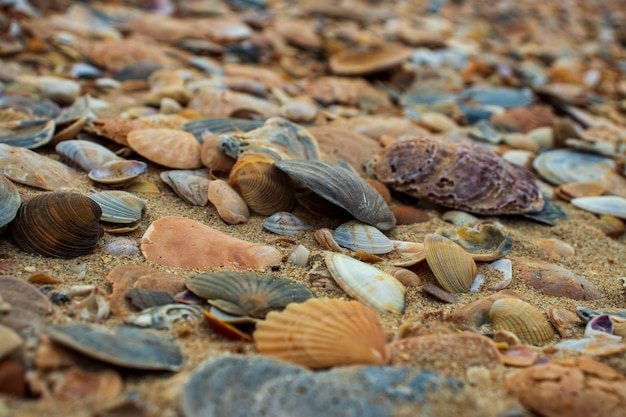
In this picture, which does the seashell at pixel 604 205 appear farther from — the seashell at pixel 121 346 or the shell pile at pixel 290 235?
the seashell at pixel 121 346

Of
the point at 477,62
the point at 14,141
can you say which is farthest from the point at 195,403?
the point at 477,62

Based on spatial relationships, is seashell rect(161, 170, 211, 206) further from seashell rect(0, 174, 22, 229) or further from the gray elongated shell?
seashell rect(0, 174, 22, 229)

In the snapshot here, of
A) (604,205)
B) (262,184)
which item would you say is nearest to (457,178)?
(604,205)

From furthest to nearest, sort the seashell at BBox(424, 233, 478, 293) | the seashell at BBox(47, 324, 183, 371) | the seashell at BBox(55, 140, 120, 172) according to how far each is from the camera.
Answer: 1. the seashell at BBox(55, 140, 120, 172)
2. the seashell at BBox(424, 233, 478, 293)
3. the seashell at BBox(47, 324, 183, 371)

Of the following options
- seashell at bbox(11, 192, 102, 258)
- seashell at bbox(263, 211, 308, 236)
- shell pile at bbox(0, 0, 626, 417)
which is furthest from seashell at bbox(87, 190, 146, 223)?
seashell at bbox(263, 211, 308, 236)

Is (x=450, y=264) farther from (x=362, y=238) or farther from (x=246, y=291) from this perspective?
(x=246, y=291)

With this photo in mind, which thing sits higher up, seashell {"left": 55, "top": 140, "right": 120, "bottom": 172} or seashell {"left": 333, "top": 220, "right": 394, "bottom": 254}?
seashell {"left": 55, "top": 140, "right": 120, "bottom": 172}

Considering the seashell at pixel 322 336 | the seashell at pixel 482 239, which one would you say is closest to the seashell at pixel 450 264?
the seashell at pixel 482 239
